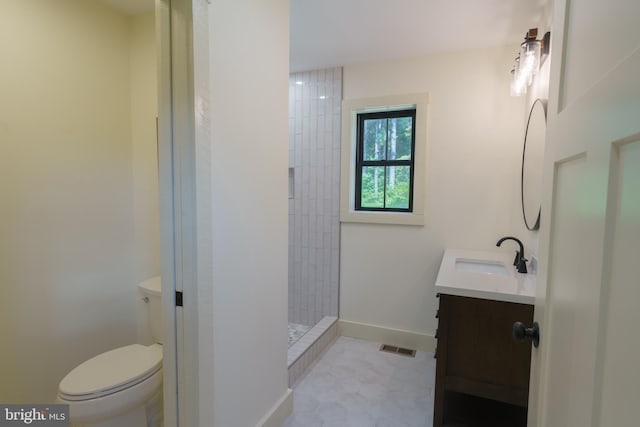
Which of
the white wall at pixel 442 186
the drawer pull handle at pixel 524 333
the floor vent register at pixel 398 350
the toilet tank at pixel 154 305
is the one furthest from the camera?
the floor vent register at pixel 398 350

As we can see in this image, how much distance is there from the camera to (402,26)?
212 centimetres

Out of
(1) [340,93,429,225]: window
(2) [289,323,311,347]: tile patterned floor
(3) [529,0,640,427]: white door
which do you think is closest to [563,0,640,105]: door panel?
(3) [529,0,640,427]: white door

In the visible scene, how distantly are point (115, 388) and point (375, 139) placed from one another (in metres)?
2.47

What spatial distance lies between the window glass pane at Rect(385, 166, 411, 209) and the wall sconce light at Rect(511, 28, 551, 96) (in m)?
1.03

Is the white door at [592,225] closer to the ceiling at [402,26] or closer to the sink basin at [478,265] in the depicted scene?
the ceiling at [402,26]

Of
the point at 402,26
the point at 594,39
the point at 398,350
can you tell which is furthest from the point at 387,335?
the point at 594,39

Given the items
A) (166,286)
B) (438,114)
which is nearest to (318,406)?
(166,286)

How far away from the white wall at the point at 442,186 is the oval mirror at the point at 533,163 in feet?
0.56

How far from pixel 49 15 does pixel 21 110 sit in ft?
1.84

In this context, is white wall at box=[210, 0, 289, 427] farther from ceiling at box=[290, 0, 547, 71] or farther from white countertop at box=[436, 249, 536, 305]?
white countertop at box=[436, 249, 536, 305]

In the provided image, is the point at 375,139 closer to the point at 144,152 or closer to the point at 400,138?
the point at 400,138

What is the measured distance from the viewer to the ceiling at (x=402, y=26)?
188 centimetres

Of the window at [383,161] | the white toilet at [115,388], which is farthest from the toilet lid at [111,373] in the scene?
the window at [383,161]

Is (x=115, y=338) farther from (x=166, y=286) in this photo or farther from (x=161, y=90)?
(x=161, y=90)
